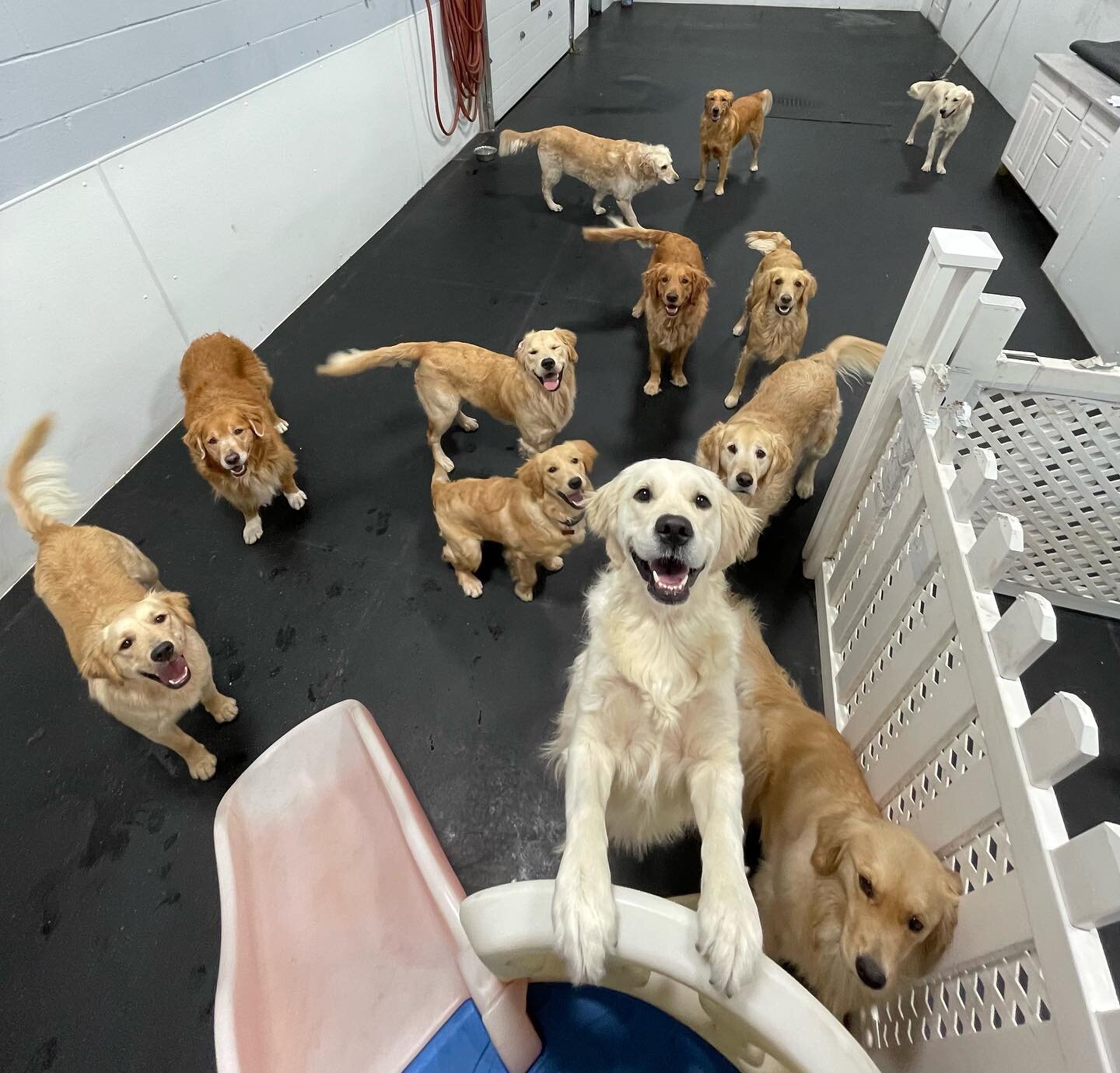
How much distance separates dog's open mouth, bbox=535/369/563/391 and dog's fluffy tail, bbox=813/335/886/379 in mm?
1010

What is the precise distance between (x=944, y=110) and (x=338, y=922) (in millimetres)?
6286

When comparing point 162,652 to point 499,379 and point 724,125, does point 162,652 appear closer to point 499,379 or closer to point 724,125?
point 499,379

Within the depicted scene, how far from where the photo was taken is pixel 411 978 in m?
1.43

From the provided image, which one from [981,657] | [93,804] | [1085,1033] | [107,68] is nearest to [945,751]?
[981,657]

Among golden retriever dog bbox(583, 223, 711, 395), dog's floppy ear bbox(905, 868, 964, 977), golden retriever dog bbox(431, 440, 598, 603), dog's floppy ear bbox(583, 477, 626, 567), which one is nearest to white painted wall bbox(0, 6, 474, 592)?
golden retriever dog bbox(431, 440, 598, 603)

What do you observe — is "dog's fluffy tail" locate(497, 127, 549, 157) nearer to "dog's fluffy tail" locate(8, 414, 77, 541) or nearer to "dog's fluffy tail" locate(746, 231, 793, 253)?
"dog's fluffy tail" locate(746, 231, 793, 253)

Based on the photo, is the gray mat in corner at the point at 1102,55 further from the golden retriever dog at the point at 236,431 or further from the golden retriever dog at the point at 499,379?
the golden retriever dog at the point at 236,431

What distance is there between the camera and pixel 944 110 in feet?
15.1

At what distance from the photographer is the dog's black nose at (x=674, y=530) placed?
1.26 meters

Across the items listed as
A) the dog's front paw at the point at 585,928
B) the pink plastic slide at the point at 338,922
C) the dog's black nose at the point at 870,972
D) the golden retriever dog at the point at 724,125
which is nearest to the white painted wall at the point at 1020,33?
the golden retriever dog at the point at 724,125

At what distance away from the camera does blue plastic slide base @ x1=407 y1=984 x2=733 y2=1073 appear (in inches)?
49.6

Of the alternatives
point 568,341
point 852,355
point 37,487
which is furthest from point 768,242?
point 37,487

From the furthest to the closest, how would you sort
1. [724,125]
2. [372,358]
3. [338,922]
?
[724,125], [372,358], [338,922]

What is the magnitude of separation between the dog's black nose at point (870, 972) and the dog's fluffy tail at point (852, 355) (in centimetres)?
195
